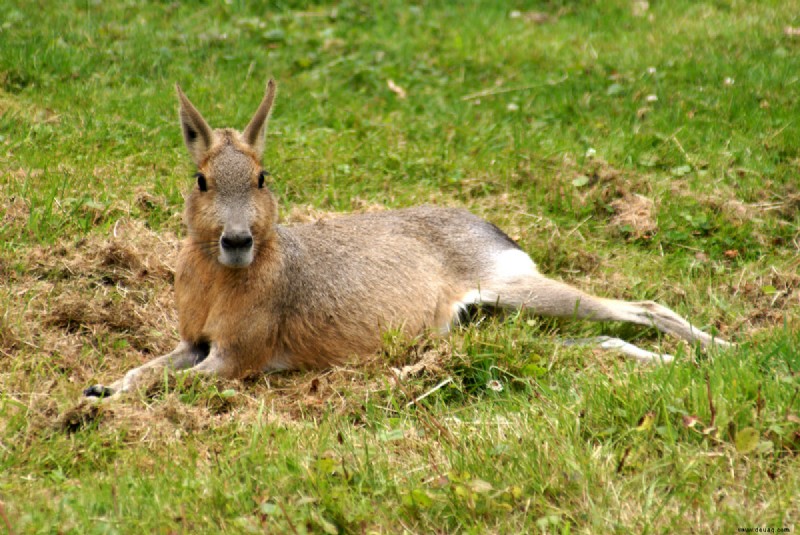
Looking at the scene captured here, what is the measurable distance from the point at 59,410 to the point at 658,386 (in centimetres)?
242

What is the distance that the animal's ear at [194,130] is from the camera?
4922mm

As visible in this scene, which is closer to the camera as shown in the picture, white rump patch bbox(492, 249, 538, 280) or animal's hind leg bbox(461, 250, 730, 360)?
animal's hind leg bbox(461, 250, 730, 360)

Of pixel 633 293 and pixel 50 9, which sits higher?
pixel 50 9

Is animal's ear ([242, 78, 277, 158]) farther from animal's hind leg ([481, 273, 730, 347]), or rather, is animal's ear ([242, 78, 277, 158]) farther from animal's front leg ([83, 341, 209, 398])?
animal's hind leg ([481, 273, 730, 347])

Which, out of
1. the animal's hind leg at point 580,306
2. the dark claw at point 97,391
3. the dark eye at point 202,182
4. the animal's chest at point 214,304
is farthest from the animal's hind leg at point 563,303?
the dark claw at point 97,391

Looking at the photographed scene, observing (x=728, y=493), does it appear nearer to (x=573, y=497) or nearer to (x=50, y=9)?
(x=573, y=497)

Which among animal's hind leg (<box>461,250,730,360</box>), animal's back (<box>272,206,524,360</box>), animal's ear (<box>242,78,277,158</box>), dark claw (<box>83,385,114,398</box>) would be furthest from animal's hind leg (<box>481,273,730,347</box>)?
dark claw (<box>83,385,114,398</box>)

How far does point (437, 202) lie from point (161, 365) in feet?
8.91

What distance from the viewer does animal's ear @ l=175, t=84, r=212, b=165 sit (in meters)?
4.92

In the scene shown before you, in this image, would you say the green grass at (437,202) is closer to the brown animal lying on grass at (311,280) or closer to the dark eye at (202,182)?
the brown animal lying on grass at (311,280)

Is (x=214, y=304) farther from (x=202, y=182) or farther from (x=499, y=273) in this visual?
(x=499, y=273)

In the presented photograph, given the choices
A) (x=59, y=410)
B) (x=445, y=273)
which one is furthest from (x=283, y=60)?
(x=59, y=410)

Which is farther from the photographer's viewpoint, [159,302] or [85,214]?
[85,214]

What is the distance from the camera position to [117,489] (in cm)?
356
